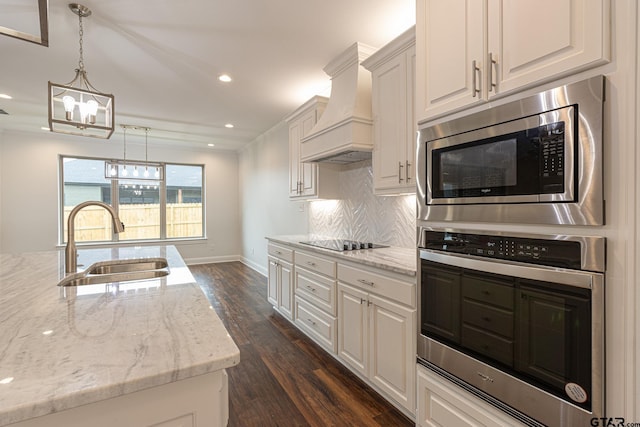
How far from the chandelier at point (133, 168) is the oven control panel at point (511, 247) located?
18.6 ft

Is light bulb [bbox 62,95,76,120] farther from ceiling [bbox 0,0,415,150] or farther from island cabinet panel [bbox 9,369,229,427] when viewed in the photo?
island cabinet panel [bbox 9,369,229,427]

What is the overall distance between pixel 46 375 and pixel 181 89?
3613 mm

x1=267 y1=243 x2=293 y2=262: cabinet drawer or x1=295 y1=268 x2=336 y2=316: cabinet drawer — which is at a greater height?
x1=267 y1=243 x2=293 y2=262: cabinet drawer

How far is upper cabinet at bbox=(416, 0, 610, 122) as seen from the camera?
963mm

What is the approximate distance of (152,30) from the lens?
7.89 ft

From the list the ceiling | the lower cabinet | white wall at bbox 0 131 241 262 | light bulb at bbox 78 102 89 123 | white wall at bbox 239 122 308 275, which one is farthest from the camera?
white wall at bbox 0 131 241 262

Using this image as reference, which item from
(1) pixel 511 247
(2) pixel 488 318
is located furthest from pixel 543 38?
(2) pixel 488 318

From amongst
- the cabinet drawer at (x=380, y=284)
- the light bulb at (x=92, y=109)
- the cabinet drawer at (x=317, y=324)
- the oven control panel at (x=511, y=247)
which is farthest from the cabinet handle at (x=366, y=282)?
the light bulb at (x=92, y=109)

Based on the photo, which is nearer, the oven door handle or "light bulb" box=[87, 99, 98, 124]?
the oven door handle

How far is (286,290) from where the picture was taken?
340 centimetres

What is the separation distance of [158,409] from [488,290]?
1.23 meters

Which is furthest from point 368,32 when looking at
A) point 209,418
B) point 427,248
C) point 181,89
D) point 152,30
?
point 209,418

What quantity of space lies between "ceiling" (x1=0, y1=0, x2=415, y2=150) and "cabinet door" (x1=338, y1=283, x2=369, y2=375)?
2.06 metres

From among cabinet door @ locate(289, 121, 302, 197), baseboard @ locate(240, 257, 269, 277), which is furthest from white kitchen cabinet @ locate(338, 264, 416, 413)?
baseboard @ locate(240, 257, 269, 277)
